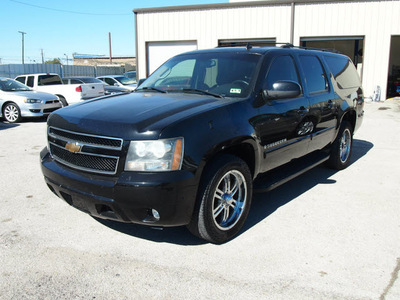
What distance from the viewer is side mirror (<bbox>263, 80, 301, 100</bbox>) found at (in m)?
3.85

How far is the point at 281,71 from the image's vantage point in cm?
437

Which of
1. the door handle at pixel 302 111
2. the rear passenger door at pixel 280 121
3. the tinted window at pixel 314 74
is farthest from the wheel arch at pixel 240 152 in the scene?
the tinted window at pixel 314 74

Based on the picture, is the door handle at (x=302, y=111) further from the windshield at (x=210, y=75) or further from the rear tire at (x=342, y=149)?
the rear tire at (x=342, y=149)

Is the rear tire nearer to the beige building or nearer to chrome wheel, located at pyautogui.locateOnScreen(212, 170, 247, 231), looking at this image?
chrome wheel, located at pyautogui.locateOnScreen(212, 170, 247, 231)

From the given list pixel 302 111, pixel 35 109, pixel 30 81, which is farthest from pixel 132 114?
pixel 30 81

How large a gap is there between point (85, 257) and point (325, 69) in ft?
13.6

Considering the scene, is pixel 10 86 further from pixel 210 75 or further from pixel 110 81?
pixel 210 75

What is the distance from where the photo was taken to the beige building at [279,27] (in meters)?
17.3

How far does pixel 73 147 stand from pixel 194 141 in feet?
3.67

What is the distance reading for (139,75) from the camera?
67.3 feet

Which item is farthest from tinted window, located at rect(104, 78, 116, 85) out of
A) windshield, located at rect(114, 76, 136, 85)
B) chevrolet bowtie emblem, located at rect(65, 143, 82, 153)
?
chevrolet bowtie emblem, located at rect(65, 143, 82, 153)

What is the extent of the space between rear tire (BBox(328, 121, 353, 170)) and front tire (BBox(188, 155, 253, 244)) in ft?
8.77

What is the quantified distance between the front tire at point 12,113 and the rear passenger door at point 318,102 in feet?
32.8

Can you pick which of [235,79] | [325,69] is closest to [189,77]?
[235,79]
